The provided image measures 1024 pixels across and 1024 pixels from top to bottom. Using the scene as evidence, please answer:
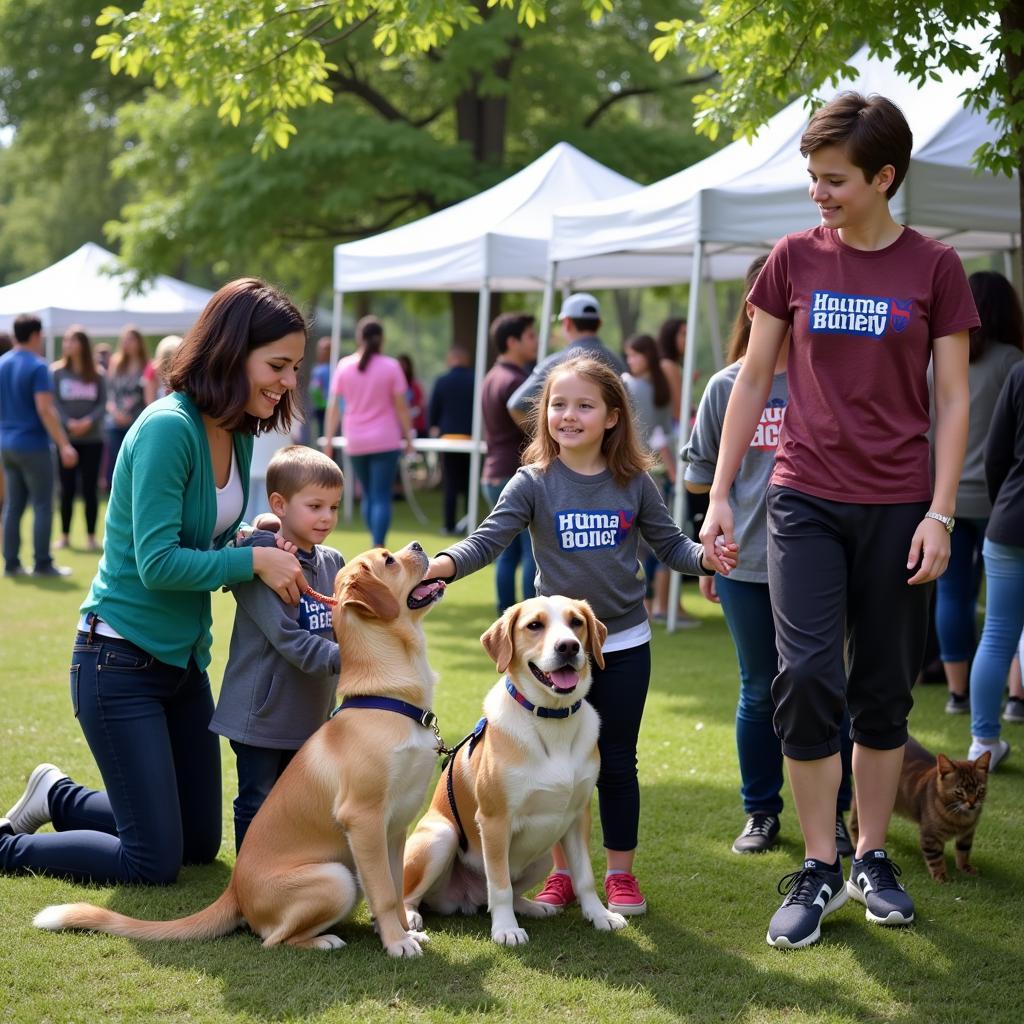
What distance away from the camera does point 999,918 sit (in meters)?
4.22

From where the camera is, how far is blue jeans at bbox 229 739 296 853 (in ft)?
14.8

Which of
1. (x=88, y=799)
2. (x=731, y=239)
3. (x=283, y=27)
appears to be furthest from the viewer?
(x=731, y=239)

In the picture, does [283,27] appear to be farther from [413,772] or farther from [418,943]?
[418,943]

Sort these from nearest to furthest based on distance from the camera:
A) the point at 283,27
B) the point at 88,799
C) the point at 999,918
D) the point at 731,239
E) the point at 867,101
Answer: the point at 867,101, the point at 999,918, the point at 88,799, the point at 283,27, the point at 731,239

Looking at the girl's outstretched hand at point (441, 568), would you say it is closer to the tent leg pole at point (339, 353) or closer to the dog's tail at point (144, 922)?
the dog's tail at point (144, 922)

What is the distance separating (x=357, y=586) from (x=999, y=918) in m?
2.37

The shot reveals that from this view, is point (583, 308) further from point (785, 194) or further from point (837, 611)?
point (837, 611)

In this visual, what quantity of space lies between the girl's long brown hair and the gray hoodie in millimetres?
919

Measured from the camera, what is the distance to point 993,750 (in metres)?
5.96

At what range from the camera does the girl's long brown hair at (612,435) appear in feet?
14.4

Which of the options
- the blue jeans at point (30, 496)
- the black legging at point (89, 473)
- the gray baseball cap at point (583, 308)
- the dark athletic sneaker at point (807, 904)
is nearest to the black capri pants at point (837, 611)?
the dark athletic sneaker at point (807, 904)

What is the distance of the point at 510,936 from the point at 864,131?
2.63m

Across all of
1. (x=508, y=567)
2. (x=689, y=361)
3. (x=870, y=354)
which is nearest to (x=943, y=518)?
(x=870, y=354)

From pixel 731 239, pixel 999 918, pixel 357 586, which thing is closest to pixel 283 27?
pixel 731 239
